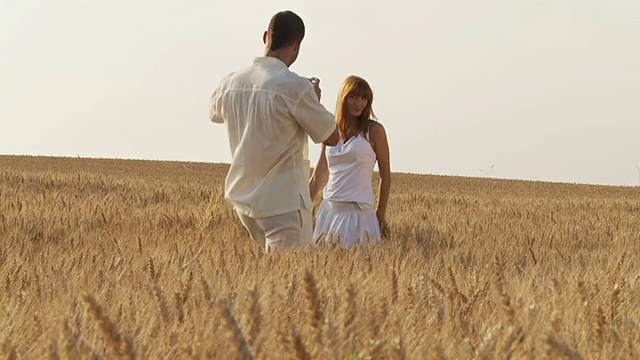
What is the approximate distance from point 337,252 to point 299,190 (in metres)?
0.41

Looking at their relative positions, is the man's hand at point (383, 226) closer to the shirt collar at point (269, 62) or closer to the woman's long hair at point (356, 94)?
the woman's long hair at point (356, 94)

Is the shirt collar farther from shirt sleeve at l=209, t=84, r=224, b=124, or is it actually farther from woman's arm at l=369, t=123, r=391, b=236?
woman's arm at l=369, t=123, r=391, b=236

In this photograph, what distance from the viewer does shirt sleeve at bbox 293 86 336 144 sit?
3789 millimetres

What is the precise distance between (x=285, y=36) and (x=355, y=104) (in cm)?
127

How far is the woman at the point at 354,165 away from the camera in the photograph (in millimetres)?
5070

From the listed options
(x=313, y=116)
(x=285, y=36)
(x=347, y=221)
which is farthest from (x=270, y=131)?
(x=347, y=221)

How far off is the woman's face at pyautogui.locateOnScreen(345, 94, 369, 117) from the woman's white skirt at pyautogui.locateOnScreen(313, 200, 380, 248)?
64cm

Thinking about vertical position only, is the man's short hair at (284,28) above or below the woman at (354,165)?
above

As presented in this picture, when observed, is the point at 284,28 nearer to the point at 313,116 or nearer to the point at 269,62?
the point at 269,62

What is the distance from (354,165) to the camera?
5.15 m

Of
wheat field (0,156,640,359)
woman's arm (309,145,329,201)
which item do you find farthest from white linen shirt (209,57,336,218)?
woman's arm (309,145,329,201)

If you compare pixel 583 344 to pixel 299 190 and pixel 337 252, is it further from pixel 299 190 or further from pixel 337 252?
pixel 299 190

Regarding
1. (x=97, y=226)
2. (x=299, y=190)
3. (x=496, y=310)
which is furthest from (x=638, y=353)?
(x=97, y=226)

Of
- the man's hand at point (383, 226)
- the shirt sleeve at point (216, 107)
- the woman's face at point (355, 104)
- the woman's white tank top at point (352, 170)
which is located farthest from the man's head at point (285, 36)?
the man's hand at point (383, 226)
